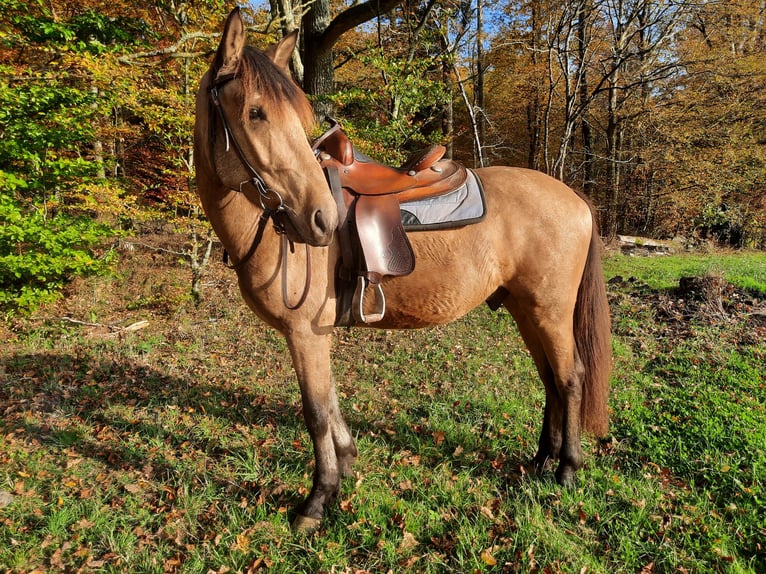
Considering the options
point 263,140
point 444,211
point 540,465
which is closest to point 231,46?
point 263,140

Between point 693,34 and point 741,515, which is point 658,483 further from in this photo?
point 693,34

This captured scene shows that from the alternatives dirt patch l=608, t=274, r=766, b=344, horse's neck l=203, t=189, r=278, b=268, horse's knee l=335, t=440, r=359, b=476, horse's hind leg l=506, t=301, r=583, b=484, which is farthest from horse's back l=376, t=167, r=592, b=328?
dirt patch l=608, t=274, r=766, b=344

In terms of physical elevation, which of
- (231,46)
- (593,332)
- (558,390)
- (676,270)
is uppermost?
(231,46)

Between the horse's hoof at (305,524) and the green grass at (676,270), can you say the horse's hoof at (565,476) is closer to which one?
the horse's hoof at (305,524)

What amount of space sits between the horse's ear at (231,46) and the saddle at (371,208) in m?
0.65

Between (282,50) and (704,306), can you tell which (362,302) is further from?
(704,306)

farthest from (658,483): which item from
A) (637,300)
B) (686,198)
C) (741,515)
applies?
(686,198)

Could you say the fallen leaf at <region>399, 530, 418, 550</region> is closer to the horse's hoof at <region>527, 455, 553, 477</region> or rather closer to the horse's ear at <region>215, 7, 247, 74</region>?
the horse's hoof at <region>527, 455, 553, 477</region>

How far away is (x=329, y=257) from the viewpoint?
85.4 inches

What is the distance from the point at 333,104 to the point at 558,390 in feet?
22.2

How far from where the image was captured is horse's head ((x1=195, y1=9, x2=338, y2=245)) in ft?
5.42

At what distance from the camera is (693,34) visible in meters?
14.8

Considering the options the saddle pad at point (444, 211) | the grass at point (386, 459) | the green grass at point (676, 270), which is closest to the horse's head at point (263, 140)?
the saddle pad at point (444, 211)

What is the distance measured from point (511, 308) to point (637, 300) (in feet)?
15.5
